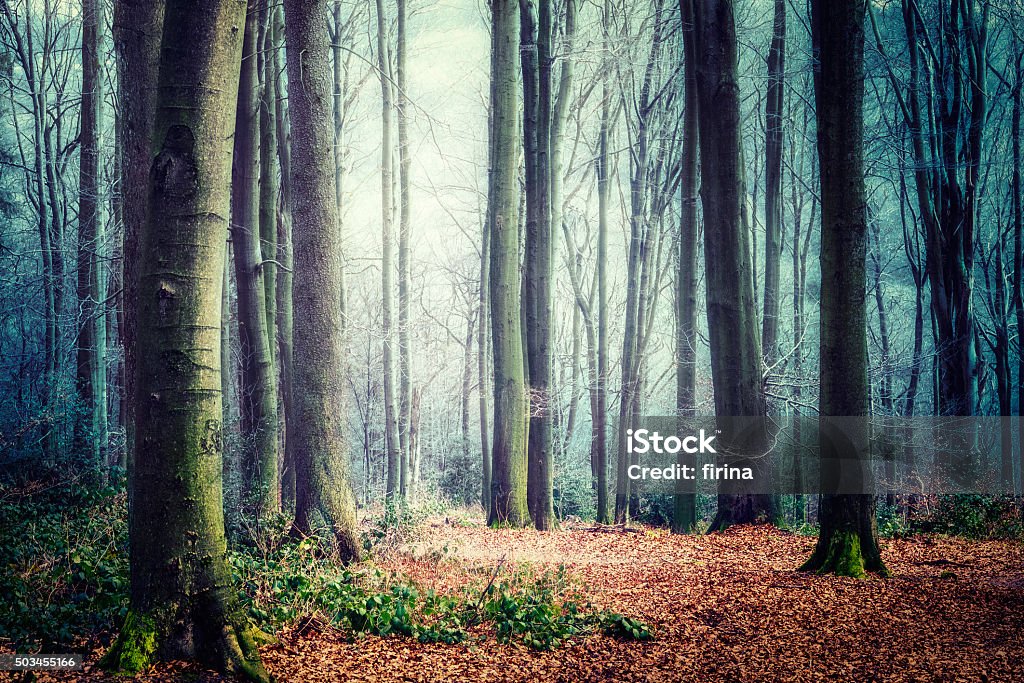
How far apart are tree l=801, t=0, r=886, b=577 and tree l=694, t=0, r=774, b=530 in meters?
2.67

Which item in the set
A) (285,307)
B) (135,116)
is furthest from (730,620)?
(285,307)

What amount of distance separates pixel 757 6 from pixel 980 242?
267 inches

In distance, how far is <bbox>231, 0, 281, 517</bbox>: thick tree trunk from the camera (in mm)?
9344

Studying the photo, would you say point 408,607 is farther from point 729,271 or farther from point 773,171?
point 773,171

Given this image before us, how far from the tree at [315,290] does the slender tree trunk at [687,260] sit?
636cm

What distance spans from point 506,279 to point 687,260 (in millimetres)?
3405

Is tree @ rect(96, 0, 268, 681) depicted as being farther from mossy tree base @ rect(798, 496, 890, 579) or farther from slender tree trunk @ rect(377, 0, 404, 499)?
slender tree trunk @ rect(377, 0, 404, 499)

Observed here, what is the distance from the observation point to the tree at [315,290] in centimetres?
696

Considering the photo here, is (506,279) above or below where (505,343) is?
above

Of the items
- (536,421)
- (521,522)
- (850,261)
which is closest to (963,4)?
(850,261)

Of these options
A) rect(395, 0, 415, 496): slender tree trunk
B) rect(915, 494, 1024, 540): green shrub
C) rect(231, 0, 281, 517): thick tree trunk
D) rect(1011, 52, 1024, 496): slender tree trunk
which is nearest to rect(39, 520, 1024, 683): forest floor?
rect(915, 494, 1024, 540): green shrub

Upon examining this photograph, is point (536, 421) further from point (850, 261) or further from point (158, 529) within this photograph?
point (158, 529)

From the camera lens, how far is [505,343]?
11.1 meters

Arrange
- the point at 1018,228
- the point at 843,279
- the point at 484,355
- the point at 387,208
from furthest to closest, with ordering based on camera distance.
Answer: the point at 484,355, the point at 387,208, the point at 1018,228, the point at 843,279
